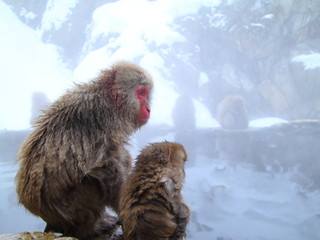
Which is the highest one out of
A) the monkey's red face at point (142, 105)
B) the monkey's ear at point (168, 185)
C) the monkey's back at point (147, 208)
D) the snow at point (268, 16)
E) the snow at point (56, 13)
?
the snow at point (268, 16)

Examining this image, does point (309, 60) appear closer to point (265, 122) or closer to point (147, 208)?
point (265, 122)

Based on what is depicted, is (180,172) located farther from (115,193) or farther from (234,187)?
(234,187)

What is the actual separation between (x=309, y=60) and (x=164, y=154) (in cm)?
741

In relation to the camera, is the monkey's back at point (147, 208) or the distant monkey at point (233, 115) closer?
the monkey's back at point (147, 208)

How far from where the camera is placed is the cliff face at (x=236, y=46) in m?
7.70

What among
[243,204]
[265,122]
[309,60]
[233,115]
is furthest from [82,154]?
[309,60]

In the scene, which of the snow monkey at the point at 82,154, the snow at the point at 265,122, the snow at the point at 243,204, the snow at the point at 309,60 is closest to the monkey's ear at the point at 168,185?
the snow monkey at the point at 82,154

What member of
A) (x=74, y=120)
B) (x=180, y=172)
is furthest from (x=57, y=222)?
(x=180, y=172)

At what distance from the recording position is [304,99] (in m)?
7.63

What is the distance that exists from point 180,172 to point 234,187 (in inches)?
132

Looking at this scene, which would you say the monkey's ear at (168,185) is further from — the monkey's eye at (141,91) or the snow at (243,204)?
the snow at (243,204)

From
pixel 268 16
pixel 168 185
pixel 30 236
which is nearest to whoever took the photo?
pixel 30 236

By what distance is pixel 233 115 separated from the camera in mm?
7012

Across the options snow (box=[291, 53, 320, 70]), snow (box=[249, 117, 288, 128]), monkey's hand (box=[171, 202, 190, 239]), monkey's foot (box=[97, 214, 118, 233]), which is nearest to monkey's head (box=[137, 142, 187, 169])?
monkey's hand (box=[171, 202, 190, 239])
